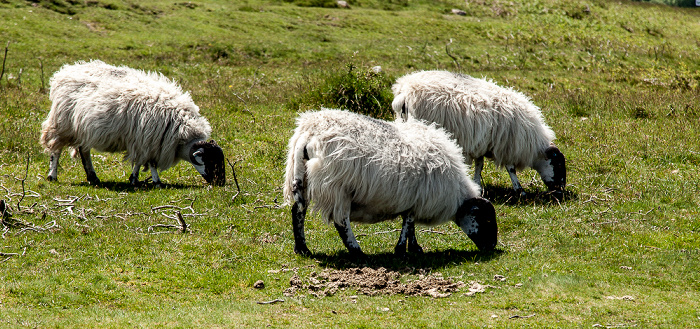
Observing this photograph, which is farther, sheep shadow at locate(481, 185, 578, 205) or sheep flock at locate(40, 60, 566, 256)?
sheep flock at locate(40, 60, 566, 256)

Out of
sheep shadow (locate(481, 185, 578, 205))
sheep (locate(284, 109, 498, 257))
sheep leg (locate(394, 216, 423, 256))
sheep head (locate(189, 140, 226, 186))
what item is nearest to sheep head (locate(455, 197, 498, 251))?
sheep (locate(284, 109, 498, 257))

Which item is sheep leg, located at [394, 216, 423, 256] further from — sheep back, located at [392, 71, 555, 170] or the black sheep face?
the black sheep face

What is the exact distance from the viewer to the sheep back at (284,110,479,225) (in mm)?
8914

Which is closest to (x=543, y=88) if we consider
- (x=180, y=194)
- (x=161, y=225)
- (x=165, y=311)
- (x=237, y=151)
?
(x=237, y=151)

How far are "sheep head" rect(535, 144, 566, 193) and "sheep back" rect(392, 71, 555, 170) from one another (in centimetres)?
20

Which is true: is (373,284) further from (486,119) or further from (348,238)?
(486,119)

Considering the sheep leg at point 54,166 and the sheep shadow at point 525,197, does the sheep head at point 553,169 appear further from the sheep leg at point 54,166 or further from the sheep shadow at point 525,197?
the sheep leg at point 54,166

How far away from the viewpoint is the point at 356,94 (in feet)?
61.2

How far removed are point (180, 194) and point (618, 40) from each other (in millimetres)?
30947

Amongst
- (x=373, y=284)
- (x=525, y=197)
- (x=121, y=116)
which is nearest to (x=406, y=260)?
(x=373, y=284)

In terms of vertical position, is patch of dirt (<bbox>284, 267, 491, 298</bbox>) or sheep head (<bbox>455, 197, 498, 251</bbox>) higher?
sheep head (<bbox>455, 197, 498, 251</bbox>)

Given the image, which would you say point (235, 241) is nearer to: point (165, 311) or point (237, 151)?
point (165, 311)

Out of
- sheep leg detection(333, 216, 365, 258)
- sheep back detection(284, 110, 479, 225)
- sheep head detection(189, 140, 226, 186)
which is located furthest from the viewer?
sheep head detection(189, 140, 226, 186)

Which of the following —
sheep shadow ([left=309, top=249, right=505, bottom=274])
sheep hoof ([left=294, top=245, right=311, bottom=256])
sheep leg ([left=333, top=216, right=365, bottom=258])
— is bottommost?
sheep hoof ([left=294, top=245, right=311, bottom=256])
